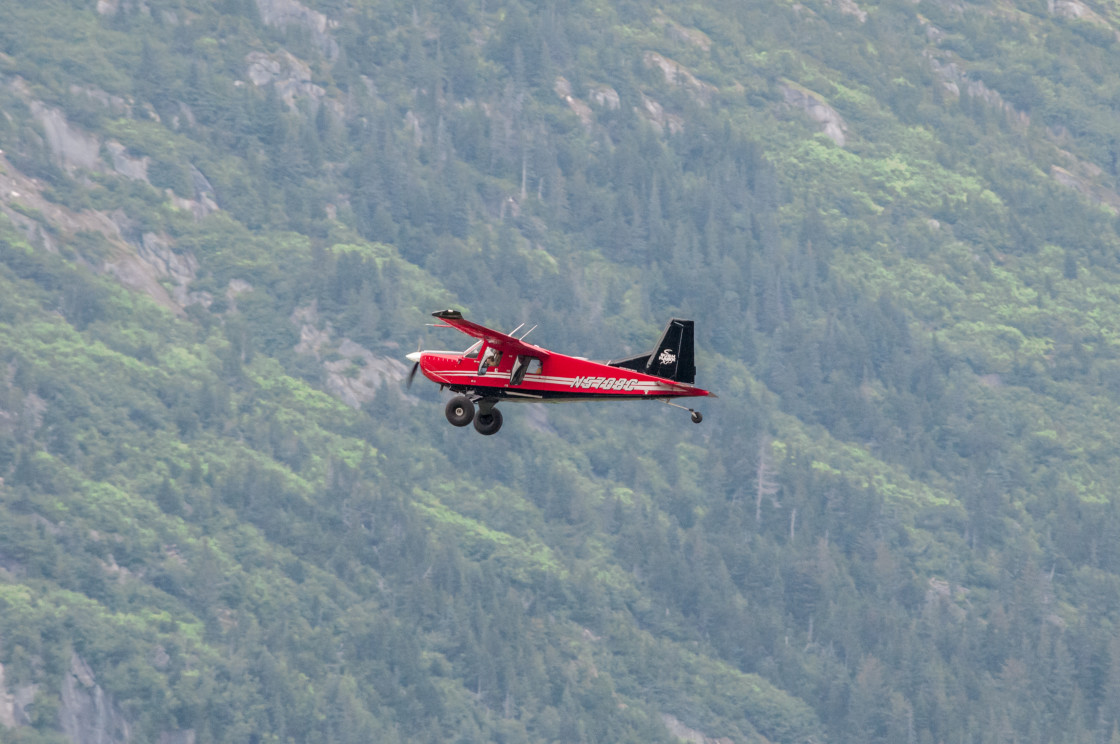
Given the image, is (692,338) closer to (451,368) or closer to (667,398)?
(667,398)

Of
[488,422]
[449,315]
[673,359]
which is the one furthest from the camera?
[673,359]

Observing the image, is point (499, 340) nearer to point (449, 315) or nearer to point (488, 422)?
point (488, 422)

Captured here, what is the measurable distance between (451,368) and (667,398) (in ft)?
24.6

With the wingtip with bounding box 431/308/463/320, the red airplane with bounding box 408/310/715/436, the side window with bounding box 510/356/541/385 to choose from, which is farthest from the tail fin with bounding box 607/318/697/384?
the wingtip with bounding box 431/308/463/320

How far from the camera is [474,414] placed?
3120 inches

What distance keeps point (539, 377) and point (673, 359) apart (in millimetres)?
4679

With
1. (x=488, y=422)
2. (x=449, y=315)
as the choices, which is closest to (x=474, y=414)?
(x=488, y=422)

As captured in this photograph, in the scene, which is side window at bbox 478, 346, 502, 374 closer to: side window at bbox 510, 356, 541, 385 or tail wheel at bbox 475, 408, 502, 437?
side window at bbox 510, 356, 541, 385

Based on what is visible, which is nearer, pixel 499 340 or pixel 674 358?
pixel 499 340

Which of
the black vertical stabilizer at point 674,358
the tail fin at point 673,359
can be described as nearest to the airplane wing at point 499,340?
the tail fin at point 673,359

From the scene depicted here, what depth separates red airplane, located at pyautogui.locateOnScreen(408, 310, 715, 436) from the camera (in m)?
78.6

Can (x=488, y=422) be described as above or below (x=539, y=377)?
below

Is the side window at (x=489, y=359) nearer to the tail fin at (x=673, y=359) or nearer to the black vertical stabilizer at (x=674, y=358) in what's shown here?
the tail fin at (x=673, y=359)

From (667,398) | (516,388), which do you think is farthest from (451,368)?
(667,398)
